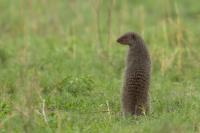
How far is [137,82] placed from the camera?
727cm

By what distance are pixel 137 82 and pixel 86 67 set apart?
2883 mm

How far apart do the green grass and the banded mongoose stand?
0.15 meters

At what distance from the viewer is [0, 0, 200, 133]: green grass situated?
6.77 metres

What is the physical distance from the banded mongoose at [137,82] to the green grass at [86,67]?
150mm

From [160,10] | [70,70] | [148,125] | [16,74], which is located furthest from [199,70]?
[160,10]

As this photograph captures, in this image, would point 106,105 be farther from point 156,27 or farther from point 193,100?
point 156,27

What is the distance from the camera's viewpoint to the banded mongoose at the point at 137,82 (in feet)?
23.8

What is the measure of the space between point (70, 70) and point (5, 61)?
3.57 ft

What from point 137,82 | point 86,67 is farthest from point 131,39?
point 86,67

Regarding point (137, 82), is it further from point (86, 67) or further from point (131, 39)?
point (86, 67)

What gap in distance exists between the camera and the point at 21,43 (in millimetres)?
11414

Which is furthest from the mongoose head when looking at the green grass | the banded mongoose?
the green grass

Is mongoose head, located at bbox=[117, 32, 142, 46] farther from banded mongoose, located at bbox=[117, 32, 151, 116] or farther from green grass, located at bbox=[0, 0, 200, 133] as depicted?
green grass, located at bbox=[0, 0, 200, 133]

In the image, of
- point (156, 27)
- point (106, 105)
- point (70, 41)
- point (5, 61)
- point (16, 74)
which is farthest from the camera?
point (156, 27)
